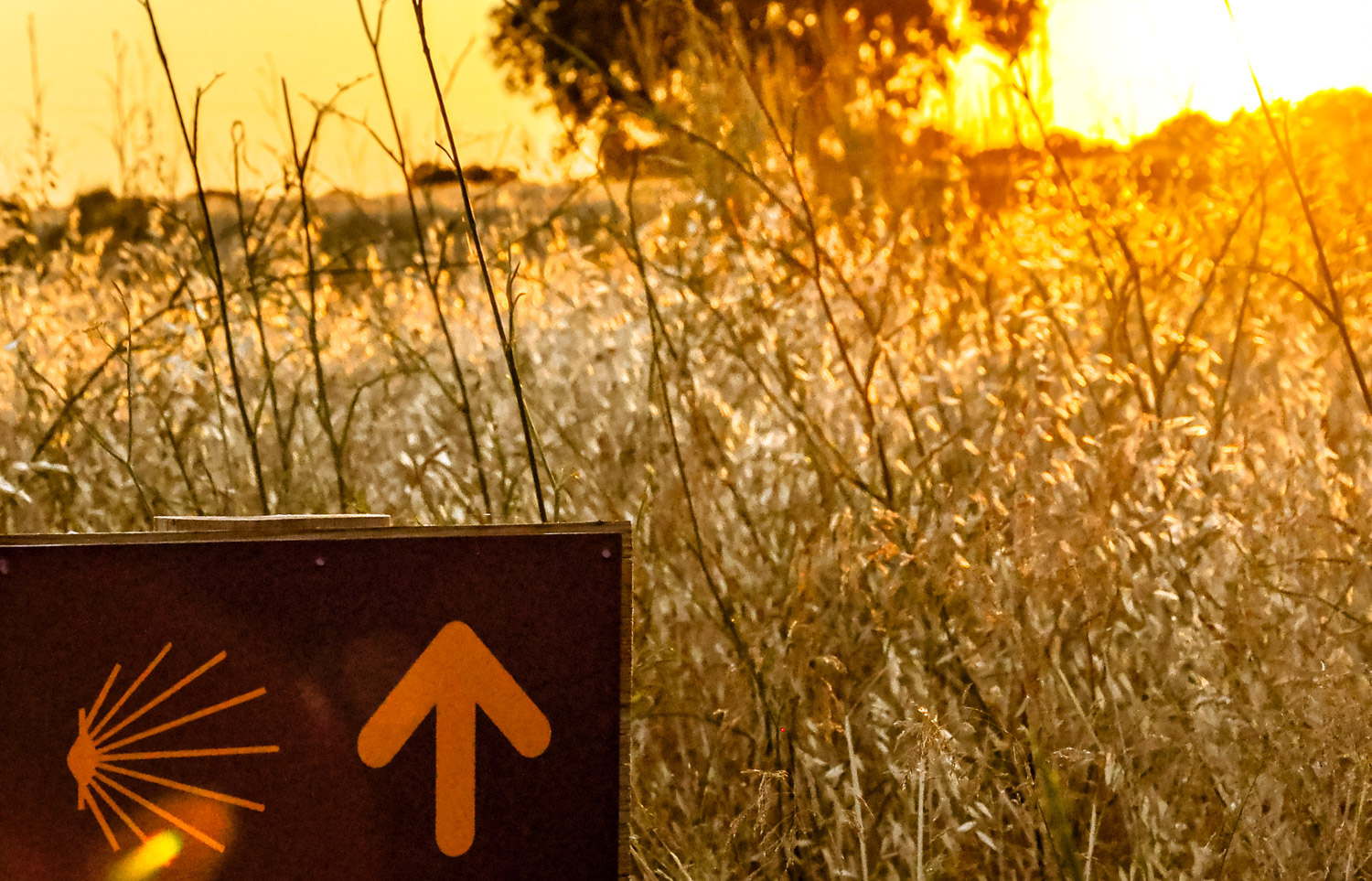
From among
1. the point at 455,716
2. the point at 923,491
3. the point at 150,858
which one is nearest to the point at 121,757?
the point at 150,858

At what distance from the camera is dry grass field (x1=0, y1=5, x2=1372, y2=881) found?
136 cm

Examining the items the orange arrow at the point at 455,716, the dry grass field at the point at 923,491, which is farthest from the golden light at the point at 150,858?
the dry grass field at the point at 923,491

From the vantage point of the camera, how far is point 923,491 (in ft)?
5.96

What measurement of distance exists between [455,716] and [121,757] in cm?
26

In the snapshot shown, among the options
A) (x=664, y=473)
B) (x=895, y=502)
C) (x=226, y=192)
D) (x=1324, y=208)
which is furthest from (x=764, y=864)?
(x=1324, y=208)

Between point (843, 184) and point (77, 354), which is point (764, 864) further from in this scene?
point (843, 184)

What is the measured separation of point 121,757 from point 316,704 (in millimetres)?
152

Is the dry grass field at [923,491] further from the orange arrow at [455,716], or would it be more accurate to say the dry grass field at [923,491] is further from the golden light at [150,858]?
the golden light at [150,858]

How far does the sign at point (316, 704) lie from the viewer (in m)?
0.93

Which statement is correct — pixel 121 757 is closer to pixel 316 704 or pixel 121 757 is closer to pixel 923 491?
pixel 316 704

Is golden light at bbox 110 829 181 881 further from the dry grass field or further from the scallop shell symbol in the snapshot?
the dry grass field

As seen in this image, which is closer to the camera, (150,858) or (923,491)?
(150,858)

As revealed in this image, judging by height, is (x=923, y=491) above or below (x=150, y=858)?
above

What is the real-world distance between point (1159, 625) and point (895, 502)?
390mm
